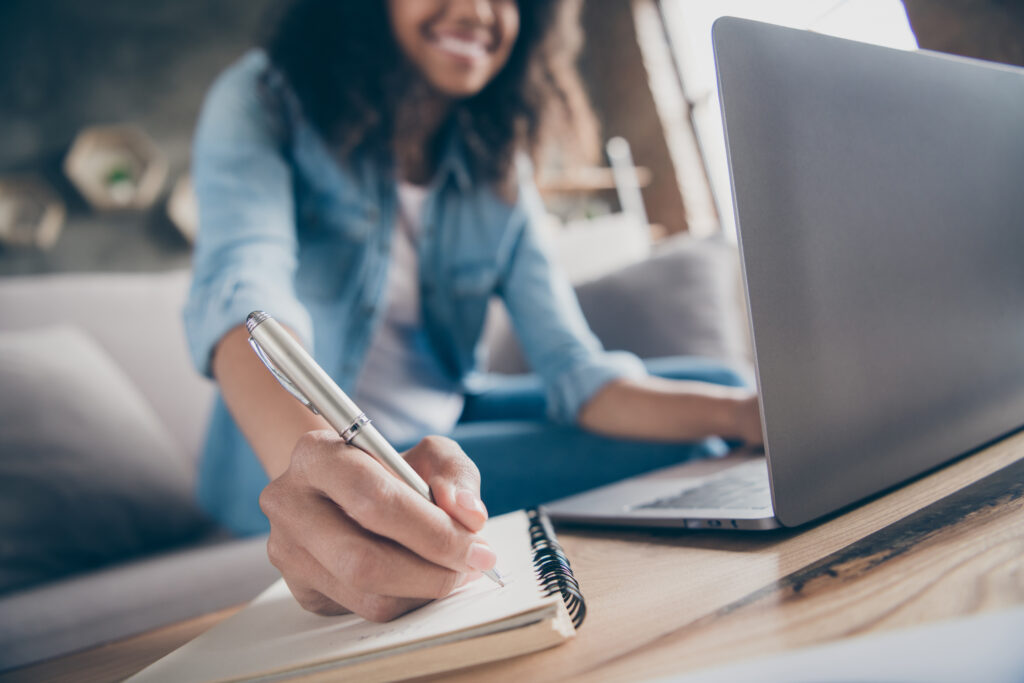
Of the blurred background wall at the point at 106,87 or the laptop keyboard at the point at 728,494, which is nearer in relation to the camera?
the laptop keyboard at the point at 728,494

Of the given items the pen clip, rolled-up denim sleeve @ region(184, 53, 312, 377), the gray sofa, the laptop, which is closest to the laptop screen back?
the laptop

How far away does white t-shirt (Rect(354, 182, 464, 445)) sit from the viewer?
833mm

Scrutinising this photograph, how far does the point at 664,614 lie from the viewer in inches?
9.9

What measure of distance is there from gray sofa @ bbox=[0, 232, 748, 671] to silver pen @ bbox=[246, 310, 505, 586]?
426 millimetres

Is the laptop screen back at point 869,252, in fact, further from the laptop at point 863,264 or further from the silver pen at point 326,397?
the silver pen at point 326,397

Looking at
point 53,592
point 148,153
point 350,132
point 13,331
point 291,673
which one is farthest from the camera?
point 148,153

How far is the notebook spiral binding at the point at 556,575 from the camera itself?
0.26 metres

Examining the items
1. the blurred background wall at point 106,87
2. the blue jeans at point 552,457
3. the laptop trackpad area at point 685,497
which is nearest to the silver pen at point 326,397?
the laptop trackpad area at point 685,497

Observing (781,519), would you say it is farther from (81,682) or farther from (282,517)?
(81,682)

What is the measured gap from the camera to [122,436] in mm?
846

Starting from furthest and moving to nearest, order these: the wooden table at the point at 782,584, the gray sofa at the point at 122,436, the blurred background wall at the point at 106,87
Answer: the blurred background wall at the point at 106,87 < the gray sofa at the point at 122,436 < the wooden table at the point at 782,584

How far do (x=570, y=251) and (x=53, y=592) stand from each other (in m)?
1.22

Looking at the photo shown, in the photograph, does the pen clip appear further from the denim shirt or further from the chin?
the chin

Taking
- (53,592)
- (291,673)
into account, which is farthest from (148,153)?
(291,673)
